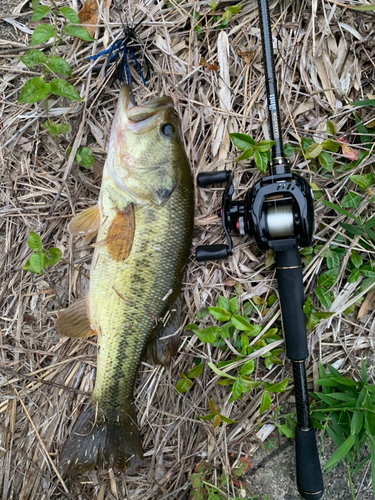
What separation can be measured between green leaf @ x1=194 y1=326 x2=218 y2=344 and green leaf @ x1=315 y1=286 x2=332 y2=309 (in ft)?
2.41

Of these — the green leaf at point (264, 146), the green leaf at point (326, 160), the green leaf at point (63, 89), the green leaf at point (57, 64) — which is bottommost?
the green leaf at point (326, 160)

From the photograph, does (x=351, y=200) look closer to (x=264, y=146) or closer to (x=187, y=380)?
(x=264, y=146)

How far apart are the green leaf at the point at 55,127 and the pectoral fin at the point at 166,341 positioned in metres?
1.45

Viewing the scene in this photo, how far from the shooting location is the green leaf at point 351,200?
91.7 inches

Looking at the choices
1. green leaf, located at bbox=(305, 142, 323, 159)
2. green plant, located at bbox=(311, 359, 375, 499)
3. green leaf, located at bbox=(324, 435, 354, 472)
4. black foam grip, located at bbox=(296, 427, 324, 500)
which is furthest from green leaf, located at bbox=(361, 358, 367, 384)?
green leaf, located at bbox=(305, 142, 323, 159)

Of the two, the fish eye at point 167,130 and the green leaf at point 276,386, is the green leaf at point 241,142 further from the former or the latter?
the green leaf at point 276,386

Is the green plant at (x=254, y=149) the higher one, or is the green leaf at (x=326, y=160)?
the green plant at (x=254, y=149)

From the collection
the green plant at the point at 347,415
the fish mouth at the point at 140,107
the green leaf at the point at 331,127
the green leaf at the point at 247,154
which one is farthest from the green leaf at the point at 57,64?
the green plant at the point at 347,415

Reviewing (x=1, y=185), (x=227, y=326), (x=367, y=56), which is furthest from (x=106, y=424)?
(x=367, y=56)

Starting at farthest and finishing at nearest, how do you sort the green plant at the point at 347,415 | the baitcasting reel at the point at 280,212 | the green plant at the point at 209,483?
the green plant at the point at 209,483
the green plant at the point at 347,415
the baitcasting reel at the point at 280,212

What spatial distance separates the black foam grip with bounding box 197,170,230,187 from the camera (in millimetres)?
2295

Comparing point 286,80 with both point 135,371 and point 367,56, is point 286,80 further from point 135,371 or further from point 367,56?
point 135,371

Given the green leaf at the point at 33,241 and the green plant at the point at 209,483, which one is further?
the green plant at the point at 209,483

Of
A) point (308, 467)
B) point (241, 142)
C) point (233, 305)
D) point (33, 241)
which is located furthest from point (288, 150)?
point (308, 467)
